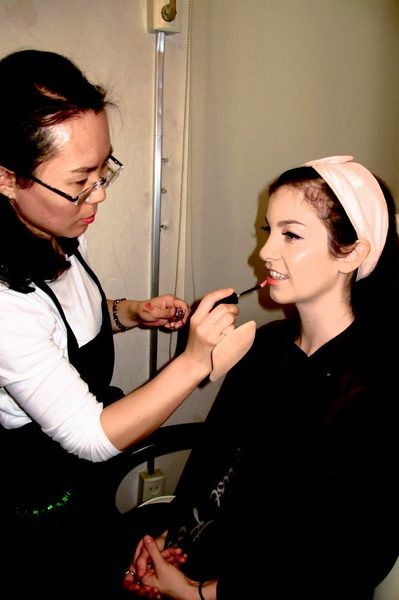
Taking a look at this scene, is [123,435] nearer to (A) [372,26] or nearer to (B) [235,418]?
(B) [235,418]

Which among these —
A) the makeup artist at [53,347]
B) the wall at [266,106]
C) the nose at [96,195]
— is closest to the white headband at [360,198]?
the makeup artist at [53,347]

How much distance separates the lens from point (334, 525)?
0.77 meters

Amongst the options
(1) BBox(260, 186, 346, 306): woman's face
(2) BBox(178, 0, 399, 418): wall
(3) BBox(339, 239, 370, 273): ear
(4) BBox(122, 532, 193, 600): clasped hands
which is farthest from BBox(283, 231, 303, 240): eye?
(4) BBox(122, 532, 193, 600): clasped hands

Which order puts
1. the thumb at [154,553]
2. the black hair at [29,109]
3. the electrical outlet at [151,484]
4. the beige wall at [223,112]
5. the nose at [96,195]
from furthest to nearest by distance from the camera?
1. the electrical outlet at [151,484]
2. the beige wall at [223,112]
3. the thumb at [154,553]
4. the nose at [96,195]
5. the black hair at [29,109]

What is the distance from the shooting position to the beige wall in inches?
50.0

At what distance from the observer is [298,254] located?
882mm

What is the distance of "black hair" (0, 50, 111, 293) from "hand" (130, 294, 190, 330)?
17.0 inches

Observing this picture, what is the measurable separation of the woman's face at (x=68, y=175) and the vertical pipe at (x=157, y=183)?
1.93 feet

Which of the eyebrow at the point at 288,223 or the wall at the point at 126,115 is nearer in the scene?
the eyebrow at the point at 288,223

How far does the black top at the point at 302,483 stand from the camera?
0.75 metres

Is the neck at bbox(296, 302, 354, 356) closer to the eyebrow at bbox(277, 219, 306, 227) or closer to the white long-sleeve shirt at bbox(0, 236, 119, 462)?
the eyebrow at bbox(277, 219, 306, 227)

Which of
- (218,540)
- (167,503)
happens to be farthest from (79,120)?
(167,503)

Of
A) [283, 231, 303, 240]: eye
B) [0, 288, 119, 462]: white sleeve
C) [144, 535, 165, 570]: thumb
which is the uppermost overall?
[283, 231, 303, 240]: eye

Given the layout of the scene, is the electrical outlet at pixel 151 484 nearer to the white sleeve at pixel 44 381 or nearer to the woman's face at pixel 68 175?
the white sleeve at pixel 44 381
